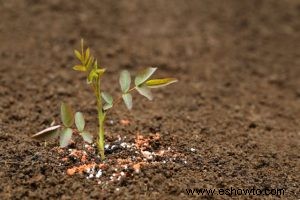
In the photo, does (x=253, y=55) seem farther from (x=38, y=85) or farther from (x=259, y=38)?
(x=38, y=85)

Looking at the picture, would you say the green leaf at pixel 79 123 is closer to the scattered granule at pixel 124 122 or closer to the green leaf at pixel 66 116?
the green leaf at pixel 66 116

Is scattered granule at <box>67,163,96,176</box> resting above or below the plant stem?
below

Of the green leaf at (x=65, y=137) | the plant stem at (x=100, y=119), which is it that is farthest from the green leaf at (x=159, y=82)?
the green leaf at (x=65, y=137)

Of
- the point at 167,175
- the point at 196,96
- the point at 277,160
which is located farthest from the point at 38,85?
the point at 277,160

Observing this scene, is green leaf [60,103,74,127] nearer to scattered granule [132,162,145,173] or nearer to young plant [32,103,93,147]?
young plant [32,103,93,147]

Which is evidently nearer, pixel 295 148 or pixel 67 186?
pixel 67 186

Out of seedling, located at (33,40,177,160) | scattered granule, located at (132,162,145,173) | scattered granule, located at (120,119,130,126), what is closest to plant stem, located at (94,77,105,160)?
seedling, located at (33,40,177,160)
